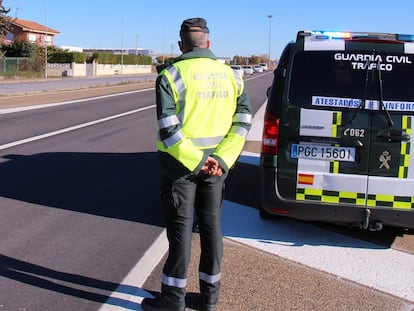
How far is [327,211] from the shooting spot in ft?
15.8

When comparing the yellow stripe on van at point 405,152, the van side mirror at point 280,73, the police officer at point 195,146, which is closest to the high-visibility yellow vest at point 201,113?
the police officer at point 195,146

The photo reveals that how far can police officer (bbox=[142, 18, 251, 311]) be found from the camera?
331 centimetres

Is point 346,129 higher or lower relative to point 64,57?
lower

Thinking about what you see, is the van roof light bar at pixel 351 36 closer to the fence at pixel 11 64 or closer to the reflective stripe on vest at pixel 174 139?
the reflective stripe on vest at pixel 174 139

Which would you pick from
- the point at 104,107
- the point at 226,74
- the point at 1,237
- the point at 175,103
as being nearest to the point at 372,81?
the point at 226,74

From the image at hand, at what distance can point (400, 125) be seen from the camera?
4.61 m

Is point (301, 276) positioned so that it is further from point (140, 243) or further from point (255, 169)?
point (255, 169)

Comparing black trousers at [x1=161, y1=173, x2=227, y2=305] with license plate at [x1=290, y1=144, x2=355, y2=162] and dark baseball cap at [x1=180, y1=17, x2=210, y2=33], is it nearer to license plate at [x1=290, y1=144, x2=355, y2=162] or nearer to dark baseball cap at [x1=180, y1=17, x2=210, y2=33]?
dark baseball cap at [x1=180, y1=17, x2=210, y2=33]

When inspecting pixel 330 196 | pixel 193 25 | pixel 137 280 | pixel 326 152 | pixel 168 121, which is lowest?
pixel 137 280

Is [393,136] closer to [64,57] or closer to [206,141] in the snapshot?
[206,141]

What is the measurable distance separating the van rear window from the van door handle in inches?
11.4

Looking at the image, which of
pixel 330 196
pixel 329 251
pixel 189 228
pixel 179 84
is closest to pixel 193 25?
pixel 179 84

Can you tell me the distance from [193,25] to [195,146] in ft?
2.55

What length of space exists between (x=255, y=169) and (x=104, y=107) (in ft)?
40.1
